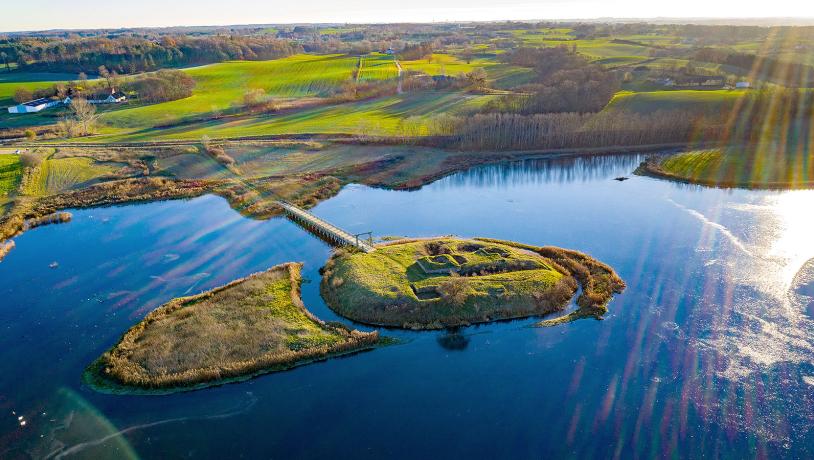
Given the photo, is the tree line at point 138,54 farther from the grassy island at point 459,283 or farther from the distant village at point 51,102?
the grassy island at point 459,283

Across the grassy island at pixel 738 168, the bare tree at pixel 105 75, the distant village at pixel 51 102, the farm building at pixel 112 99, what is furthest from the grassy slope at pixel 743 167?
the bare tree at pixel 105 75

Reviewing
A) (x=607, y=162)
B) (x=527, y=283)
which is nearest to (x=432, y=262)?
(x=527, y=283)

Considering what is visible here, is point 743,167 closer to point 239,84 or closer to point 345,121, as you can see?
point 345,121

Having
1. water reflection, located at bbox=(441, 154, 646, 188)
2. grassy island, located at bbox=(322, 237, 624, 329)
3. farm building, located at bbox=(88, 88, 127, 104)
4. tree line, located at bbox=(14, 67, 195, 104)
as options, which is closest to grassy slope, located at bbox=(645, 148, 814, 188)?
water reflection, located at bbox=(441, 154, 646, 188)

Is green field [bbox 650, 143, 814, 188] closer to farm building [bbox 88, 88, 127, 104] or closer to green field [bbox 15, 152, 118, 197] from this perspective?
green field [bbox 15, 152, 118, 197]

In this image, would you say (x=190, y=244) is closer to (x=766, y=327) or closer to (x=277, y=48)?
(x=766, y=327)

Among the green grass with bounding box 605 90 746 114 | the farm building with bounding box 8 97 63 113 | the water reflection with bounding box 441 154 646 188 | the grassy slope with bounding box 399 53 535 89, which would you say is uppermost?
the grassy slope with bounding box 399 53 535 89

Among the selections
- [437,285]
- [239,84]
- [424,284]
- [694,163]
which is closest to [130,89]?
[239,84]
